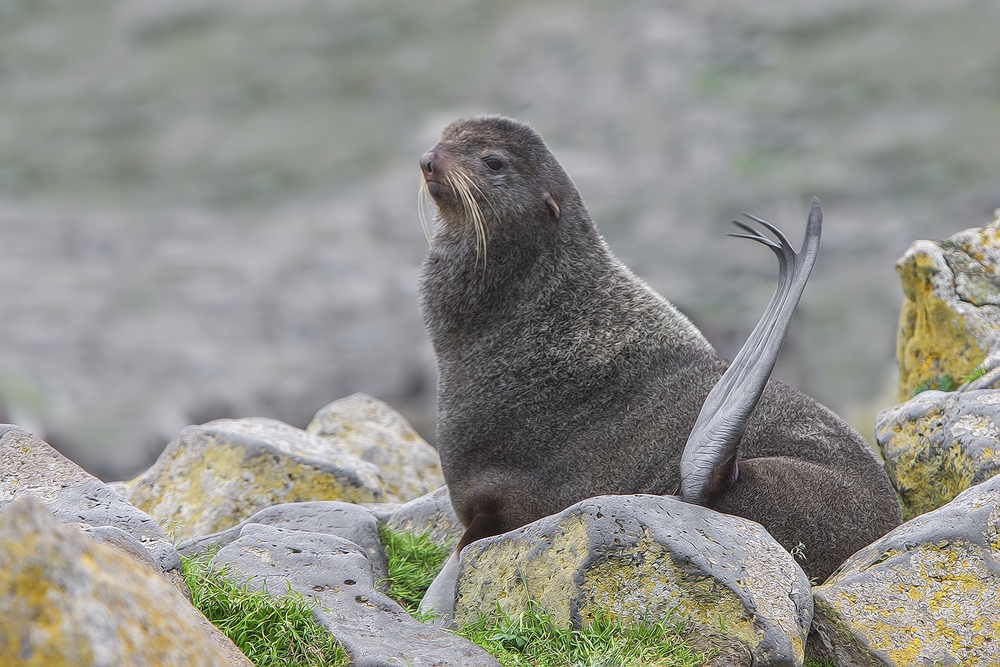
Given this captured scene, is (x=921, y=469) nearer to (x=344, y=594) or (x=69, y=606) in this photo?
(x=344, y=594)

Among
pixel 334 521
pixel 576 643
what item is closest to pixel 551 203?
pixel 334 521

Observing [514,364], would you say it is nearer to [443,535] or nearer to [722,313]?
[443,535]

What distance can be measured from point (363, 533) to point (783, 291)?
110 inches

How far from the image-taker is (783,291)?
4.62 m

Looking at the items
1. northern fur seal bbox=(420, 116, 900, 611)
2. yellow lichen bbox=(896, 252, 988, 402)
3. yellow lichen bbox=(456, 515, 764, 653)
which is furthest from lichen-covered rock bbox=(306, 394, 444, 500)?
yellow lichen bbox=(896, 252, 988, 402)

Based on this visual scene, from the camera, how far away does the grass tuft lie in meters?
3.90

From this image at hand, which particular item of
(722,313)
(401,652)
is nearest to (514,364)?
(401,652)

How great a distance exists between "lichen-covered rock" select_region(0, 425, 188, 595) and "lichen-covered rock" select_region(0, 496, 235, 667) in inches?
60.3

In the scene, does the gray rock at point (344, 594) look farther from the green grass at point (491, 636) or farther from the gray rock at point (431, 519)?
the gray rock at point (431, 519)

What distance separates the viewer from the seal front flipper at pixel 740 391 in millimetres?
4480

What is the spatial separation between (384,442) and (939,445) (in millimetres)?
4645

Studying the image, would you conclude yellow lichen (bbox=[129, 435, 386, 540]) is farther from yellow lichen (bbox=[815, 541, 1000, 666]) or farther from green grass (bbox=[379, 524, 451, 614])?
yellow lichen (bbox=[815, 541, 1000, 666])

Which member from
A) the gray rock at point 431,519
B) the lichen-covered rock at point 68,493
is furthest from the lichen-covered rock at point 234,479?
the lichen-covered rock at point 68,493

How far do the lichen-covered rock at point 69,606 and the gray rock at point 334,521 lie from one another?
311 cm
